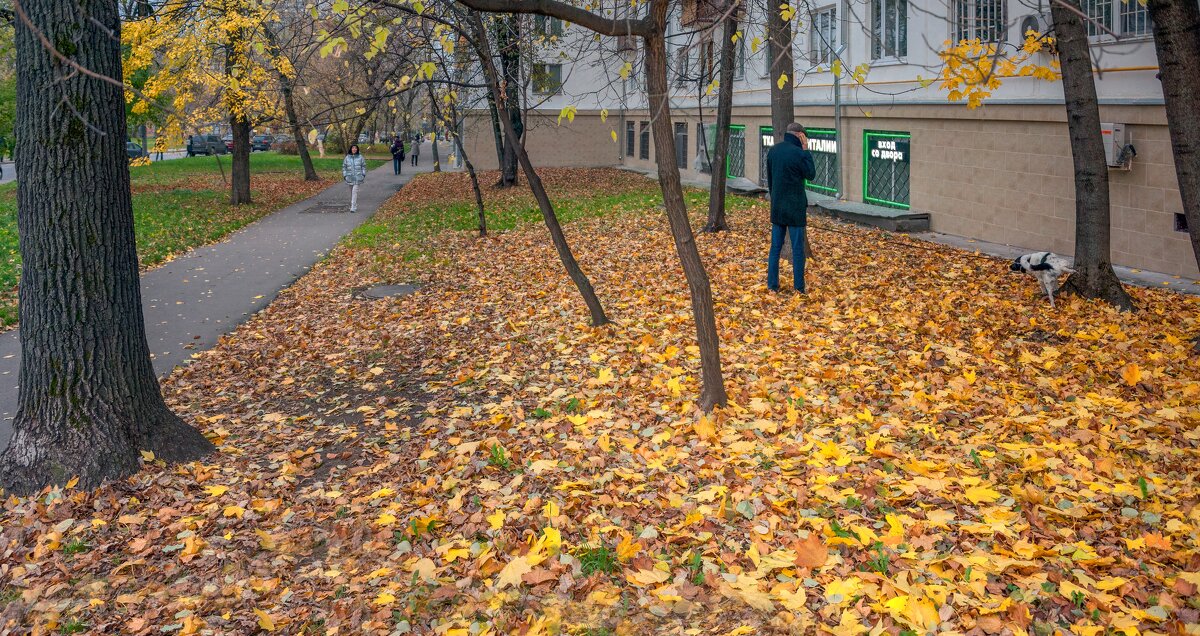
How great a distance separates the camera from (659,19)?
629cm

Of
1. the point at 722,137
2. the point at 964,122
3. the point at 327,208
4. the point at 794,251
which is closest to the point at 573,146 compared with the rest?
the point at 327,208

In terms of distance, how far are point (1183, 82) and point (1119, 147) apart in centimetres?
479

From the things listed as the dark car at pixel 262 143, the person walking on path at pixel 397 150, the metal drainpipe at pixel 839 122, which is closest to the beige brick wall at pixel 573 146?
the person walking on path at pixel 397 150

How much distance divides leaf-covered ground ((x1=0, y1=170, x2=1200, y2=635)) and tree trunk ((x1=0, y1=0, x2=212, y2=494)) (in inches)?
13.0

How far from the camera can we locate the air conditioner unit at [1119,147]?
11773 mm

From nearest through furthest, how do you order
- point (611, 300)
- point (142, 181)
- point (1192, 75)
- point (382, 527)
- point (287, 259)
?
point (382, 527)
point (1192, 75)
point (611, 300)
point (287, 259)
point (142, 181)

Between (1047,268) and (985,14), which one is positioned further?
(985,14)

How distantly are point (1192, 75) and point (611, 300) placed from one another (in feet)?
19.4

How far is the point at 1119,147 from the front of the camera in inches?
467

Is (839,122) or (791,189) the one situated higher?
(839,122)

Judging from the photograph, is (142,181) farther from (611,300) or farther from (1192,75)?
(1192,75)

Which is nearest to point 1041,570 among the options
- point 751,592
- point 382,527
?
point 751,592

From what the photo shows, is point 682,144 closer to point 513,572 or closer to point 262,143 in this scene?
point 513,572

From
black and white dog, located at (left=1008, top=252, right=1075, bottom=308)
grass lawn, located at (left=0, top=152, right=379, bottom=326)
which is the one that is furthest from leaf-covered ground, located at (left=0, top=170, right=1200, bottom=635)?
grass lawn, located at (left=0, top=152, right=379, bottom=326)
